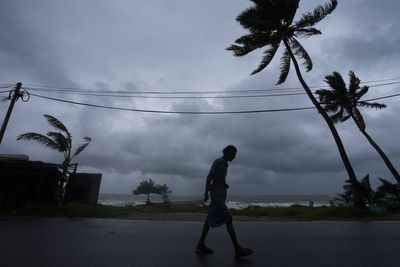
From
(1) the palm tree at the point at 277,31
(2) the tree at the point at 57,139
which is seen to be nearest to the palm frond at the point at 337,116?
(1) the palm tree at the point at 277,31

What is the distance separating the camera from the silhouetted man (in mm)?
5410

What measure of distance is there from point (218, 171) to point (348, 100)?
1996cm

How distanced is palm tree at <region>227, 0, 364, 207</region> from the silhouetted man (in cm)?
1276

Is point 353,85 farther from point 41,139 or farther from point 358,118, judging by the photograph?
point 41,139

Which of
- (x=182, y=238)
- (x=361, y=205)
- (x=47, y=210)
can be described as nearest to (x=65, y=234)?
(x=182, y=238)

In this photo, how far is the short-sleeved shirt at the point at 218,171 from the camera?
574 cm

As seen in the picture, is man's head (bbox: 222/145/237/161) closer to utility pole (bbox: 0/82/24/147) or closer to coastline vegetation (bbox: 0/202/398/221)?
coastline vegetation (bbox: 0/202/398/221)

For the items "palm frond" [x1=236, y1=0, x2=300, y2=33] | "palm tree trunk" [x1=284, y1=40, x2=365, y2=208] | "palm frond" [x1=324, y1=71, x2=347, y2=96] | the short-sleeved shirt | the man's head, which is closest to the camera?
the short-sleeved shirt

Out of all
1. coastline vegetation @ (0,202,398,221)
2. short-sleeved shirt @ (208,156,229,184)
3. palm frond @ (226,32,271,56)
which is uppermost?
palm frond @ (226,32,271,56)

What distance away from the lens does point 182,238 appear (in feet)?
23.3

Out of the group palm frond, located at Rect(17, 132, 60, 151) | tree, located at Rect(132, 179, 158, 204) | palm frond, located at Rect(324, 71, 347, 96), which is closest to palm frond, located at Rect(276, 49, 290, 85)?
palm frond, located at Rect(324, 71, 347, 96)

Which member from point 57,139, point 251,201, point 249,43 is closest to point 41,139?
point 57,139

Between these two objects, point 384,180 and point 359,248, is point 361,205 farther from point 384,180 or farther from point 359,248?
point 359,248

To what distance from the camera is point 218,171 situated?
5.75 m
